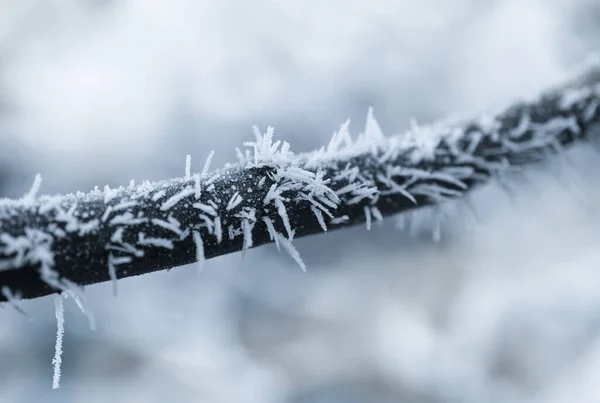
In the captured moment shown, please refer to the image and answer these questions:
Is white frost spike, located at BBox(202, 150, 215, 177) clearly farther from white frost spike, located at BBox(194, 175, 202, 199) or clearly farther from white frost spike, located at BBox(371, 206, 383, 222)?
white frost spike, located at BBox(371, 206, 383, 222)

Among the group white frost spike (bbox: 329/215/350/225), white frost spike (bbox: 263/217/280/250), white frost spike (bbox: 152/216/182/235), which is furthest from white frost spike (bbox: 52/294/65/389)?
white frost spike (bbox: 329/215/350/225)

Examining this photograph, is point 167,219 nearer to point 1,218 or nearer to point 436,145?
point 1,218

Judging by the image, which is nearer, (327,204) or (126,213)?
(126,213)

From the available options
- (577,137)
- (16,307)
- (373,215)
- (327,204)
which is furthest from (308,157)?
(577,137)

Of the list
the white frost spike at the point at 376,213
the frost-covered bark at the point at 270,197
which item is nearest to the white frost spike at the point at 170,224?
the frost-covered bark at the point at 270,197

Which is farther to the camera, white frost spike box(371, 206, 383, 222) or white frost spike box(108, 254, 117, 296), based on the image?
white frost spike box(371, 206, 383, 222)

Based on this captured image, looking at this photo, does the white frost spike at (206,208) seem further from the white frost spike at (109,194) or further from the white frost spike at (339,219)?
the white frost spike at (339,219)

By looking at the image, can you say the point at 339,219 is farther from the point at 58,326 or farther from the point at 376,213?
the point at 58,326
